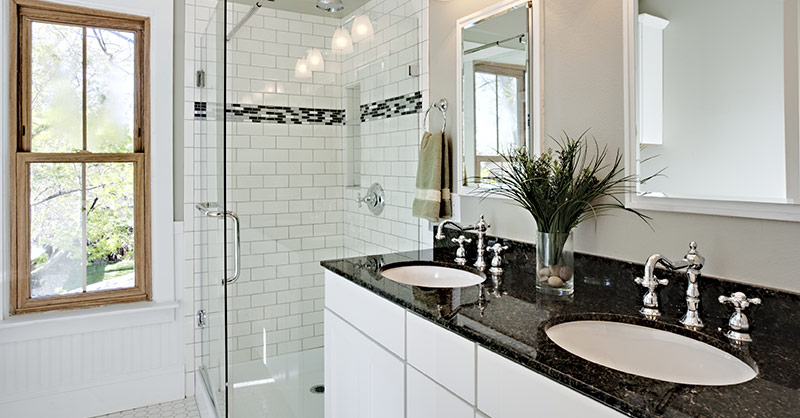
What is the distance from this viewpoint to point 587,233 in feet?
5.40

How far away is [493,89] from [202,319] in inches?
87.1

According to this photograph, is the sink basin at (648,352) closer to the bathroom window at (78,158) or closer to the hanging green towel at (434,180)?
the hanging green towel at (434,180)

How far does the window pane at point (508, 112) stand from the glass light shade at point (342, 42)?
2.61 ft

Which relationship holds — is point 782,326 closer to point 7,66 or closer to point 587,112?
point 587,112

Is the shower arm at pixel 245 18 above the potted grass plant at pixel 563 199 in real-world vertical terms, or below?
above

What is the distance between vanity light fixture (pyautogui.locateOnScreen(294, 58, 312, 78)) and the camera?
2275mm

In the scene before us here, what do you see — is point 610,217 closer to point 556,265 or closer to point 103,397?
point 556,265

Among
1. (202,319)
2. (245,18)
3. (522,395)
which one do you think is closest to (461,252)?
(522,395)

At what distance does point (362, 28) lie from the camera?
2.43 m

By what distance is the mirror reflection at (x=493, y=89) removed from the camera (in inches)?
75.1

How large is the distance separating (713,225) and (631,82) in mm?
478

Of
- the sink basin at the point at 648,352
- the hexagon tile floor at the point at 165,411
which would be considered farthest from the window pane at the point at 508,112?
the hexagon tile floor at the point at 165,411

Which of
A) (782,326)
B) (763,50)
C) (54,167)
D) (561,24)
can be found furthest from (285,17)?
(782,326)

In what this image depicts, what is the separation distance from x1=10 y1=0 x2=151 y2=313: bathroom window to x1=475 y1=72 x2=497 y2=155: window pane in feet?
6.60
